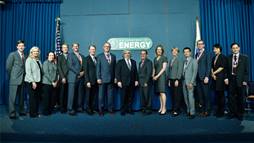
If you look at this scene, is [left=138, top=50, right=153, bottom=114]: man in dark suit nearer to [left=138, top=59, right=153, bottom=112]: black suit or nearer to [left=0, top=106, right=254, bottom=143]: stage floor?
[left=138, top=59, right=153, bottom=112]: black suit

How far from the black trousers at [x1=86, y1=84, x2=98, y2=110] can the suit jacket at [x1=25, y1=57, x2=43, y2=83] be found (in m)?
1.01

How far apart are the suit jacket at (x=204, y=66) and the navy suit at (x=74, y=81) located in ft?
7.80

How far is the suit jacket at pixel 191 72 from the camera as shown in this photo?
17.3 feet

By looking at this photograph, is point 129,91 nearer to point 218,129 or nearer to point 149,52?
point 149,52

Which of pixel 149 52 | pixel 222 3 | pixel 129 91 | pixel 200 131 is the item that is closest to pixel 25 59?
pixel 129 91

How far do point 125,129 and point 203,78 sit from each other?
207cm

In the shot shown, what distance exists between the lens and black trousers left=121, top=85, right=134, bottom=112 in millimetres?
5695

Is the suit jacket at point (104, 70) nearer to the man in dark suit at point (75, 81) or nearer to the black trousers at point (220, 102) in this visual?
the man in dark suit at point (75, 81)

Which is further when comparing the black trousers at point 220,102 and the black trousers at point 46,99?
the black trousers at point 46,99

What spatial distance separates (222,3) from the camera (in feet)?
22.4

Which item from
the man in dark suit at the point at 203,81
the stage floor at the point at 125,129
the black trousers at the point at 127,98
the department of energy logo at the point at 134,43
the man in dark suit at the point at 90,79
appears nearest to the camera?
the stage floor at the point at 125,129

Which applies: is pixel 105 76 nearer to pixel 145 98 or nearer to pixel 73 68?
pixel 73 68

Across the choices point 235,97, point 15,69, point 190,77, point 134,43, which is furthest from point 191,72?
point 15,69

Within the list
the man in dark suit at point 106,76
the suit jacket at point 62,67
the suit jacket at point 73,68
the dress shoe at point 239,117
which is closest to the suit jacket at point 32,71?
the suit jacket at point 62,67
